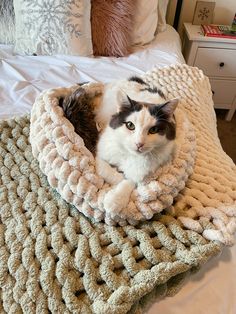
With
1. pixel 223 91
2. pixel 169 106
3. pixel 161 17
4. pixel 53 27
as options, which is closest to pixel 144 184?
pixel 169 106

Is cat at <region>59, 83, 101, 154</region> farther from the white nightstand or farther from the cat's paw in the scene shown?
the white nightstand

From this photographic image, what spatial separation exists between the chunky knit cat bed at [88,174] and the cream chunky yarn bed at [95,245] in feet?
0.08

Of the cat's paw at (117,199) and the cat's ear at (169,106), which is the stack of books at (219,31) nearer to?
the cat's ear at (169,106)

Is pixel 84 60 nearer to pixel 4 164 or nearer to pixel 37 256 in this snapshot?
pixel 4 164

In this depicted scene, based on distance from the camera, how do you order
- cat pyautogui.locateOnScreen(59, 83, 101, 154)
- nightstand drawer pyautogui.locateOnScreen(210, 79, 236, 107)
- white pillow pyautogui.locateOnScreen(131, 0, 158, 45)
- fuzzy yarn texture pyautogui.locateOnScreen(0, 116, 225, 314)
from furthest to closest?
nightstand drawer pyautogui.locateOnScreen(210, 79, 236, 107)
white pillow pyautogui.locateOnScreen(131, 0, 158, 45)
cat pyautogui.locateOnScreen(59, 83, 101, 154)
fuzzy yarn texture pyautogui.locateOnScreen(0, 116, 225, 314)

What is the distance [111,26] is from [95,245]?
3.86 ft

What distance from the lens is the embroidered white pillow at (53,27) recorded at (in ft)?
4.31

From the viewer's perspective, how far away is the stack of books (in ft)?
5.79

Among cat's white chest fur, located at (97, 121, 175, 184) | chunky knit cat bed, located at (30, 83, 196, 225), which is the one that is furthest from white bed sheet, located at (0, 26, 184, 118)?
cat's white chest fur, located at (97, 121, 175, 184)

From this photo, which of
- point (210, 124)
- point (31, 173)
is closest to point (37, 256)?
point (31, 173)

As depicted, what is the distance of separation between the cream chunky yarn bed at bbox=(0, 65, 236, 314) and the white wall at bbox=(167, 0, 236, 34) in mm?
1589

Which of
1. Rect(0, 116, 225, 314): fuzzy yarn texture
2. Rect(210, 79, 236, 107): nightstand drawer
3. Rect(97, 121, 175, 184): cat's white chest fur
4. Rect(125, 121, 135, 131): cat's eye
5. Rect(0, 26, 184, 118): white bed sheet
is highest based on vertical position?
Rect(125, 121, 135, 131): cat's eye

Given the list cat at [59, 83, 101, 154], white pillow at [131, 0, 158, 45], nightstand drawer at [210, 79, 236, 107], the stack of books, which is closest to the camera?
Answer: cat at [59, 83, 101, 154]

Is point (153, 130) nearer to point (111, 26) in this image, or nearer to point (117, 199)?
point (117, 199)
